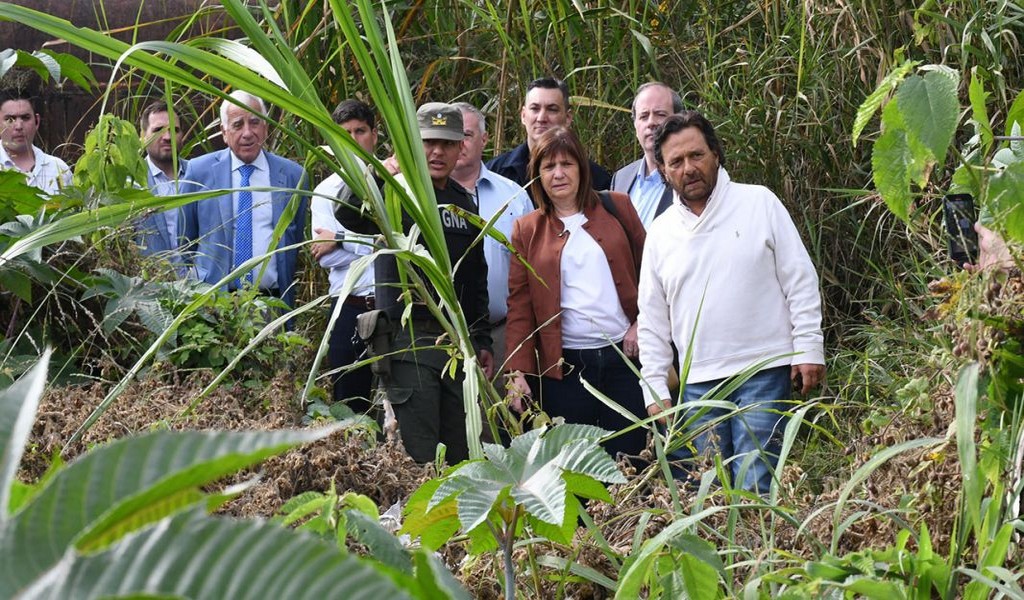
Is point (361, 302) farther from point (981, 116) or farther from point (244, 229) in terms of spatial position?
point (981, 116)

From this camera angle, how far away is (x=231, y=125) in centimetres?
560

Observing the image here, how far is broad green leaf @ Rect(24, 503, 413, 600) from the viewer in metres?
0.47

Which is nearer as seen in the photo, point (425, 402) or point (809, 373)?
point (809, 373)

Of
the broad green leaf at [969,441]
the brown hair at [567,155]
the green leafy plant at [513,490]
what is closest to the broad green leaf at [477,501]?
the green leafy plant at [513,490]

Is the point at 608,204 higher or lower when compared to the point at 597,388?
higher

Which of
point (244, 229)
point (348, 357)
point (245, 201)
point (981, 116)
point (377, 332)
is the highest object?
point (981, 116)

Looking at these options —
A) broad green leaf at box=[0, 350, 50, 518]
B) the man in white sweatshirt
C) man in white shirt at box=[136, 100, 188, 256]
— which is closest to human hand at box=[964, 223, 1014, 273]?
broad green leaf at box=[0, 350, 50, 518]

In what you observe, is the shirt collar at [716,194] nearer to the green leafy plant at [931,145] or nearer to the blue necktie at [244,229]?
the blue necktie at [244,229]

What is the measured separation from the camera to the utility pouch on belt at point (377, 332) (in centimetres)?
410

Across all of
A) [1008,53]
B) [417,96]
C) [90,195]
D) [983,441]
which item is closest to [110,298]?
[90,195]

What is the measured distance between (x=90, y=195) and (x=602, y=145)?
2855 mm

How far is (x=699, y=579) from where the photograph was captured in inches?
60.1

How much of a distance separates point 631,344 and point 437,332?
2.09 ft

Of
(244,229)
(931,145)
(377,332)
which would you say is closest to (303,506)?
(931,145)
